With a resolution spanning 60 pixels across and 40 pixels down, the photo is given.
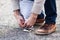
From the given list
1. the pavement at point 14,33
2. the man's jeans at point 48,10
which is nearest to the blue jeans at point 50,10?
the man's jeans at point 48,10

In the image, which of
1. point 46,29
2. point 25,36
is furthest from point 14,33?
point 46,29

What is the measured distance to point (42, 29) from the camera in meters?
1.44

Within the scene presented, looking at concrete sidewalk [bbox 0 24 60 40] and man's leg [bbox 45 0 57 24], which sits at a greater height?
man's leg [bbox 45 0 57 24]

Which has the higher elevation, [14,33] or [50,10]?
[50,10]

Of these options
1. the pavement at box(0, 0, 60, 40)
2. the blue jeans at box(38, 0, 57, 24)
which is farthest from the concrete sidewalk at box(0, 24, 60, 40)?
the blue jeans at box(38, 0, 57, 24)

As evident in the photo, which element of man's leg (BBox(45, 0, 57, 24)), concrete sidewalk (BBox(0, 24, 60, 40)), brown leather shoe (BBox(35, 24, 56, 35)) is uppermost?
man's leg (BBox(45, 0, 57, 24))

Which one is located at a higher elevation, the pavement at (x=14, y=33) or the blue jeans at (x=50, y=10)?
the blue jeans at (x=50, y=10)

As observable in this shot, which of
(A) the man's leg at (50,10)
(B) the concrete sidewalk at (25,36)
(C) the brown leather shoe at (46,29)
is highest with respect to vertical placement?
(A) the man's leg at (50,10)

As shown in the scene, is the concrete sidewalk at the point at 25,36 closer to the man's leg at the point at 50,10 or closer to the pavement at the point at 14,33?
the pavement at the point at 14,33

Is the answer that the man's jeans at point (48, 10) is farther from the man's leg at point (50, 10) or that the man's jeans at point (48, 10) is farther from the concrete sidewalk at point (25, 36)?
the concrete sidewalk at point (25, 36)

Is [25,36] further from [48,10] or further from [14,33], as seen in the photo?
[48,10]

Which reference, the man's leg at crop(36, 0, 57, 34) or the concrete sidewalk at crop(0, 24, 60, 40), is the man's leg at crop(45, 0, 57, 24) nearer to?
the man's leg at crop(36, 0, 57, 34)

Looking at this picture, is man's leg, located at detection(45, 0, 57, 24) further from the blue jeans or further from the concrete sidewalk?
the concrete sidewalk

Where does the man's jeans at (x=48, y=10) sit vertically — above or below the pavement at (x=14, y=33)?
above
